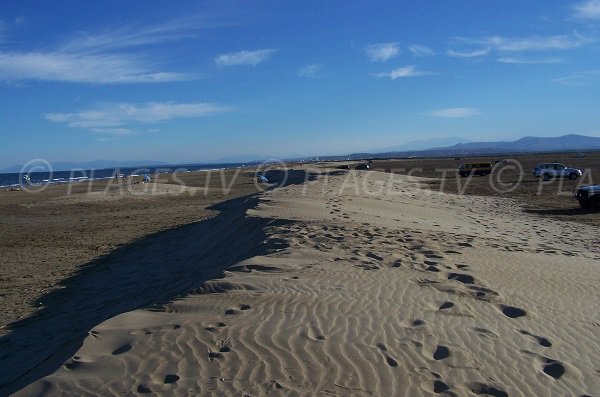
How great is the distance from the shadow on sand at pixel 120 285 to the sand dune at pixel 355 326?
0.13 m

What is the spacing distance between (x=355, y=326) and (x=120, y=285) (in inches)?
263

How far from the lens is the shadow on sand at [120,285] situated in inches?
246

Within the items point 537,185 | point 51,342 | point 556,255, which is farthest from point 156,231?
point 537,185

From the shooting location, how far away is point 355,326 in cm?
542

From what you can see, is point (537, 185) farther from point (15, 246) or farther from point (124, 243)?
point (15, 246)

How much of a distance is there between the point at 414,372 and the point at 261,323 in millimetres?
1674

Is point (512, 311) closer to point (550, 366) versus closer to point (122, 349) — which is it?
point (550, 366)

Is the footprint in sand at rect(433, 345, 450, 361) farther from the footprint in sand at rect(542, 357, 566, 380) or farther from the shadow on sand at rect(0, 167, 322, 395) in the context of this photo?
the shadow on sand at rect(0, 167, 322, 395)

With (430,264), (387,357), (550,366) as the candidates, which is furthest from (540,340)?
(430,264)

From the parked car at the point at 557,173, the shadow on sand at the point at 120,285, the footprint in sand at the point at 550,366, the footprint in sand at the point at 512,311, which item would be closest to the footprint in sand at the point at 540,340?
the footprint in sand at the point at 550,366

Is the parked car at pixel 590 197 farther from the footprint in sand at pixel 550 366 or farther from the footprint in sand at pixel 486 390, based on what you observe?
the footprint in sand at pixel 486 390

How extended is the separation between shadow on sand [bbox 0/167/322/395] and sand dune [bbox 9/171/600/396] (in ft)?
0.44

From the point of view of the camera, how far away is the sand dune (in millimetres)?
4270

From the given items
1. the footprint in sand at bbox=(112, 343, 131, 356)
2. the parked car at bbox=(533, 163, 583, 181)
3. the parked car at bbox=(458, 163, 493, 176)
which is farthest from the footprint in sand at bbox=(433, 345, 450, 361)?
the parked car at bbox=(458, 163, 493, 176)
